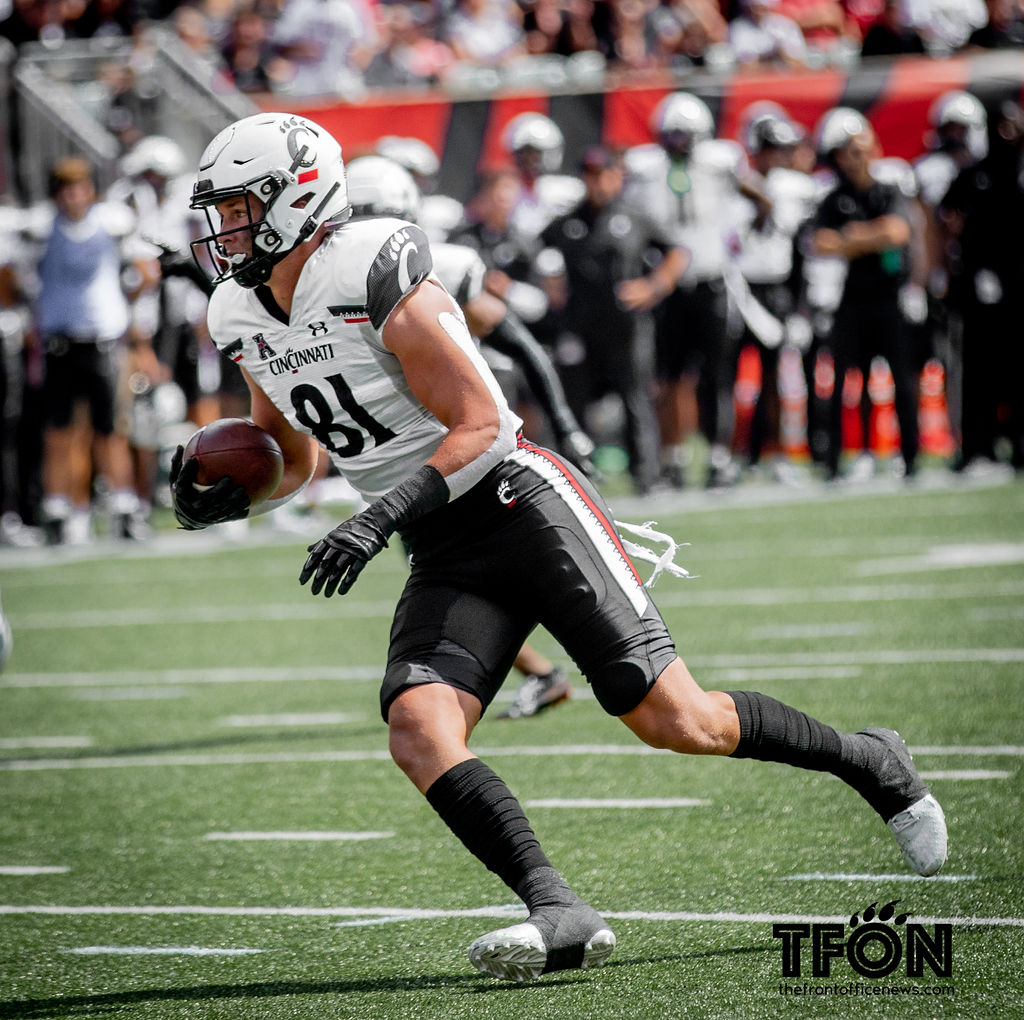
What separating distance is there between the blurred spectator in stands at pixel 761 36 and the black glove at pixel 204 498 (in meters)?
11.1

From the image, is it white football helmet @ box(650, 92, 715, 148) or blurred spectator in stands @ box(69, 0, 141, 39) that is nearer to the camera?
white football helmet @ box(650, 92, 715, 148)

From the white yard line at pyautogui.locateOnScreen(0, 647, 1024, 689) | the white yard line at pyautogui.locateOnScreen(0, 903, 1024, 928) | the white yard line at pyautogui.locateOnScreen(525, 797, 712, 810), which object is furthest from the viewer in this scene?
the white yard line at pyautogui.locateOnScreen(0, 647, 1024, 689)

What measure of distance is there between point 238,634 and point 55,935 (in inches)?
167

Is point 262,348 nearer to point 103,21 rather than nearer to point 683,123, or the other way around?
point 683,123

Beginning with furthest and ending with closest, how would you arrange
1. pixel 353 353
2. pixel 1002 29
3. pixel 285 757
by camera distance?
pixel 1002 29
pixel 285 757
pixel 353 353

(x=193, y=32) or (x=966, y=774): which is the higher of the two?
(x=193, y=32)

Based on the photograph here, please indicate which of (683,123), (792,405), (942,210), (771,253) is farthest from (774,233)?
(792,405)

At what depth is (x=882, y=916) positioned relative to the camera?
3.62m

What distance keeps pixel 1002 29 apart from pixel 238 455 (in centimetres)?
1075

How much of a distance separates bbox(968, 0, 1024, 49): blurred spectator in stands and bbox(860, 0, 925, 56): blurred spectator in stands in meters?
0.43

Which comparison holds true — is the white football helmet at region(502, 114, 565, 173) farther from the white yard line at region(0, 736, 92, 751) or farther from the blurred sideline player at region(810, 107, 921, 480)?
the white yard line at region(0, 736, 92, 751)

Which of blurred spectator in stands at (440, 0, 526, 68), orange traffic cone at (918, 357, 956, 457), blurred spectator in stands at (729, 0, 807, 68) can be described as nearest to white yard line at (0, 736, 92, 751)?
orange traffic cone at (918, 357, 956, 457)

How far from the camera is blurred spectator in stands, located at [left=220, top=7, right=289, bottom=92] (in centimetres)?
1445

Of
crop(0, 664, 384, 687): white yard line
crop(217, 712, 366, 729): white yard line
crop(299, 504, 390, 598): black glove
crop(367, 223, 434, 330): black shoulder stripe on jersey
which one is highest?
crop(367, 223, 434, 330): black shoulder stripe on jersey
